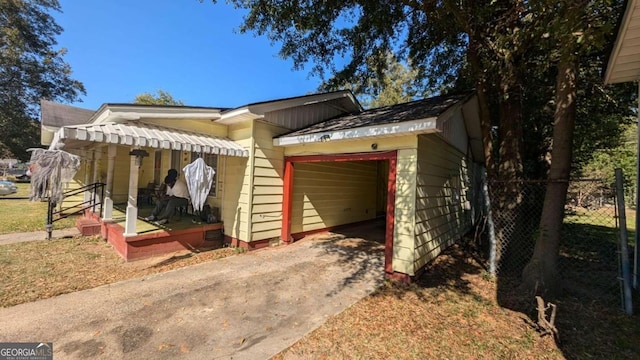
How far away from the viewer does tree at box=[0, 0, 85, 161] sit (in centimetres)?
2309

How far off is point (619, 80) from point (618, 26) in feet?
5.42

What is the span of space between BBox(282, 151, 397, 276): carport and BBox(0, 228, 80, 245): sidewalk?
6463 mm

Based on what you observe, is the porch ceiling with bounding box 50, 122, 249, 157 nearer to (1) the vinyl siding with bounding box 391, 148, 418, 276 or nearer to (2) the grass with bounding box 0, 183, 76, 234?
(1) the vinyl siding with bounding box 391, 148, 418, 276

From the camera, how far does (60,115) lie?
11852mm

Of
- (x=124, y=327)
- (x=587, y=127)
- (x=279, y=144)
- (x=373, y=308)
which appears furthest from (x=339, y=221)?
(x=587, y=127)

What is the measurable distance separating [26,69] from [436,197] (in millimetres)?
36701

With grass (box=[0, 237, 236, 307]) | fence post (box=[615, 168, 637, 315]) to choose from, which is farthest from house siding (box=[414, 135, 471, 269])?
grass (box=[0, 237, 236, 307])

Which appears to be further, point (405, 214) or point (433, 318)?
point (405, 214)

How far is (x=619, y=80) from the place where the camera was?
173 inches

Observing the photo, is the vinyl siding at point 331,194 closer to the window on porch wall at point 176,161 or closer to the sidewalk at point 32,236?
the window on porch wall at point 176,161

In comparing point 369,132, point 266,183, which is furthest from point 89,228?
point 369,132

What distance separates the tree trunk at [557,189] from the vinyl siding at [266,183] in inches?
213

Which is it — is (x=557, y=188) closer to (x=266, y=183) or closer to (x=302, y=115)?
(x=266, y=183)

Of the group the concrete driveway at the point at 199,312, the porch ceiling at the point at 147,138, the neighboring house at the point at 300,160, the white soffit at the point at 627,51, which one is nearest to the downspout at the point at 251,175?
the neighboring house at the point at 300,160
